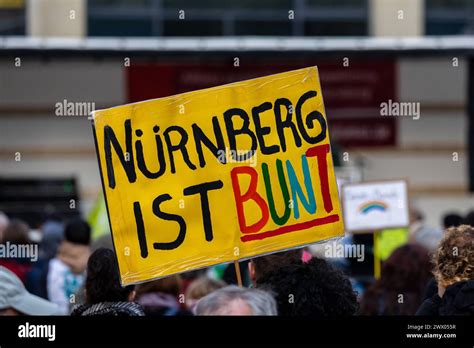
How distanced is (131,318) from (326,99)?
12.0 meters

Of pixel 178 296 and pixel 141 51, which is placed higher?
pixel 141 51

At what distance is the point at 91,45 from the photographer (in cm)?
1573

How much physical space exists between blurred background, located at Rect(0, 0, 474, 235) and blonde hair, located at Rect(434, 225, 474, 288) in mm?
10543

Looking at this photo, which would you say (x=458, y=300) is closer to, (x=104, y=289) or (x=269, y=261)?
(x=269, y=261)

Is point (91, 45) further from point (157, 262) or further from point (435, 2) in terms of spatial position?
point (157, 262)

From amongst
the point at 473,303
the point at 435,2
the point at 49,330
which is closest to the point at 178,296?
the point at 473,303

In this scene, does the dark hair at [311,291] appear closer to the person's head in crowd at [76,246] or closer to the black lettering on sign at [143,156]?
the black lettering on sign at [143,156]

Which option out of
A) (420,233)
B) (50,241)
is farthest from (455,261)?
(50,241)

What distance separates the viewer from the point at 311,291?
423 centimetres

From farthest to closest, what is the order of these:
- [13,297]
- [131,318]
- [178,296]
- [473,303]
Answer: [178,296] → [13,297] → [473,303] → [131,318]

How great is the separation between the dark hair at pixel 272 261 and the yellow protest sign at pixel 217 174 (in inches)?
6.9

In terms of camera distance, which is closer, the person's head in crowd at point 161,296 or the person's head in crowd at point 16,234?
the person's head in crowd at point 161,296

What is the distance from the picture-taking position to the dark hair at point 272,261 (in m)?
4.78

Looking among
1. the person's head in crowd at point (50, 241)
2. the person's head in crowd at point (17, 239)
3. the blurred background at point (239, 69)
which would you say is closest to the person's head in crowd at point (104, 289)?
the person's head in crowd at point (17, 239)
